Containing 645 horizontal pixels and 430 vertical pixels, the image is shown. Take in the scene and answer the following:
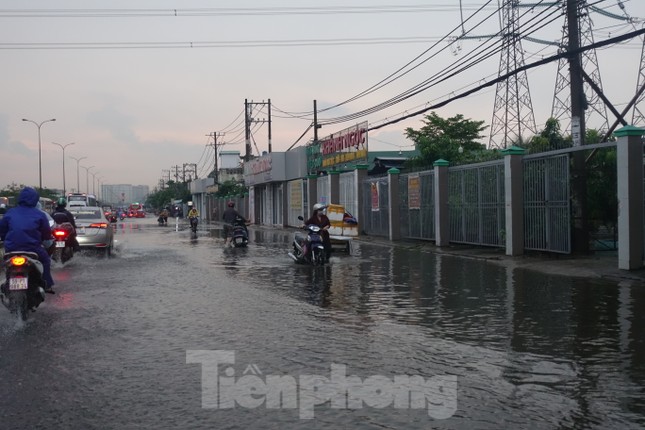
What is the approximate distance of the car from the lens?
20.7m

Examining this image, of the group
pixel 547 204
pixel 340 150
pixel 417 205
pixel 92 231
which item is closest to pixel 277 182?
pixel 340 150

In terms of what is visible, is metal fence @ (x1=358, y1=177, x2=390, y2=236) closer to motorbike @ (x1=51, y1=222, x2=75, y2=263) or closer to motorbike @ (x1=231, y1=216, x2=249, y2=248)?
motorbike @ (x1=231, y1=216, x2=249, y2=248)

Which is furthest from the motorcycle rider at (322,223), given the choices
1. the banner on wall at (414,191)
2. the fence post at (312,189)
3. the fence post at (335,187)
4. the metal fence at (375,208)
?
the fence post at (312,189)

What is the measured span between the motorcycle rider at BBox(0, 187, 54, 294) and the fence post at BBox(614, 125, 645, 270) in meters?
11.1

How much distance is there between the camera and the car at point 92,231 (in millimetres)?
20688

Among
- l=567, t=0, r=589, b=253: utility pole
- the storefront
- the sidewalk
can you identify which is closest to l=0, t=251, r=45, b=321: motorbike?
the sidewalk

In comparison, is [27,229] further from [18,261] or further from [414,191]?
[414,191]

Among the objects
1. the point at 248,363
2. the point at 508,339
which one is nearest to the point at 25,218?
the point at 248,363

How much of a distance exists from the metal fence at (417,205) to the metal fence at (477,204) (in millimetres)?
1356

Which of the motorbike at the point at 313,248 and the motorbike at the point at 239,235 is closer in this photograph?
the motorbike at the point at 313,248

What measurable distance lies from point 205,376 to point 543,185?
13497 mm

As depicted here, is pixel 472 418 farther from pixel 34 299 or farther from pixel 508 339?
pixel 34 299

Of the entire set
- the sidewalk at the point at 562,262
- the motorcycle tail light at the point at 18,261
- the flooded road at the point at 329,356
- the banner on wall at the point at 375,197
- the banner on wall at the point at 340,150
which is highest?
the banner on wall at the point at 340,150

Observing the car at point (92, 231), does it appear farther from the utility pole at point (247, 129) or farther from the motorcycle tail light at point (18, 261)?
the utility pole at point (247, 129)
